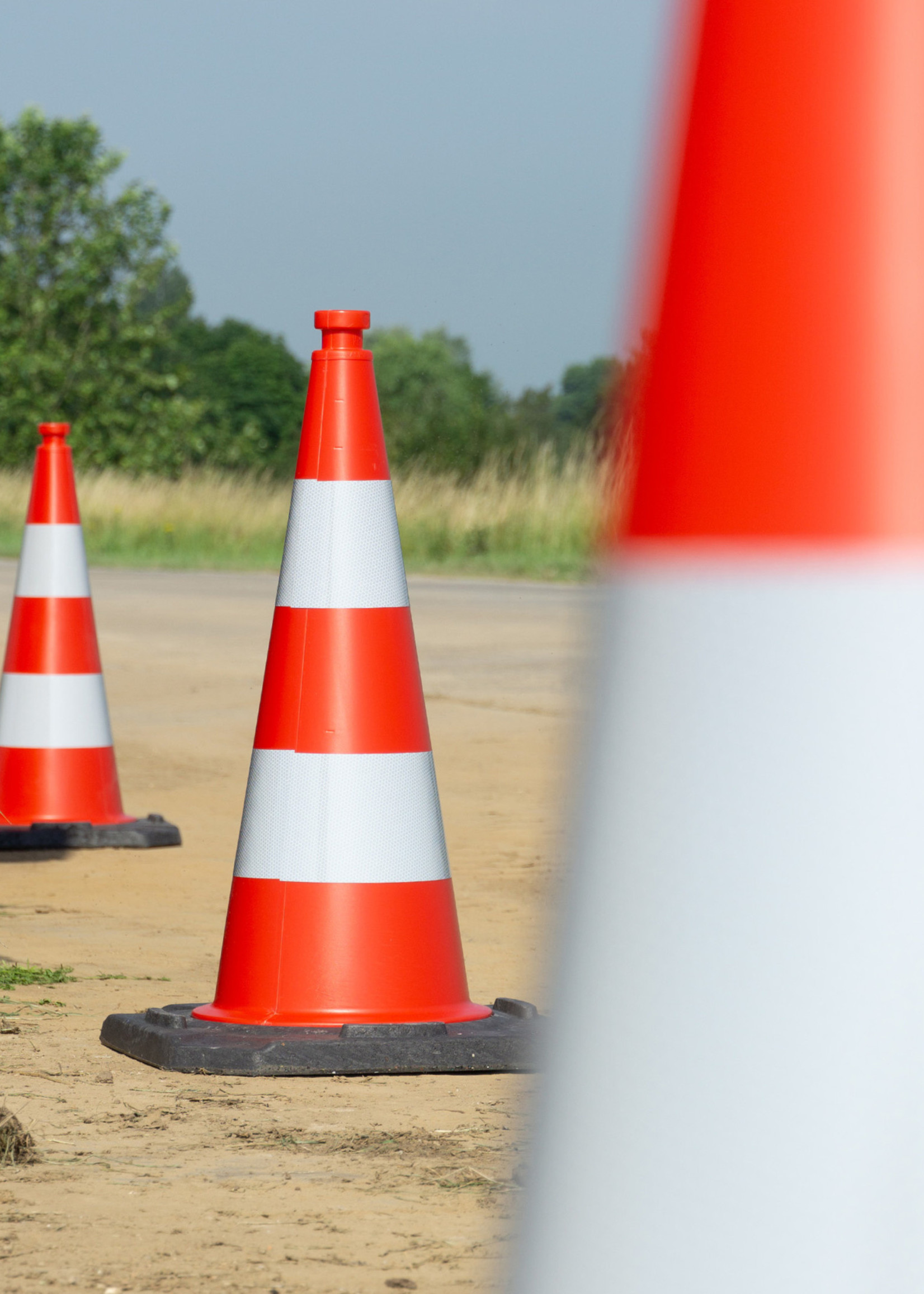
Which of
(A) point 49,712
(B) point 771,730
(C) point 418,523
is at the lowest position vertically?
(A) point 49,712

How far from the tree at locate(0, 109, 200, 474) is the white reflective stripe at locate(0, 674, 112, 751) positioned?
115 ft

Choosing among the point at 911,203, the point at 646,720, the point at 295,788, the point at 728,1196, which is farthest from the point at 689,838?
the point at 295,788

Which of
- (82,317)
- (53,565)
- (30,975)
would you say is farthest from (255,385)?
(30,975)

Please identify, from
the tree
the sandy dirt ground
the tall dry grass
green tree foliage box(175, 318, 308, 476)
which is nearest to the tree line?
the tree

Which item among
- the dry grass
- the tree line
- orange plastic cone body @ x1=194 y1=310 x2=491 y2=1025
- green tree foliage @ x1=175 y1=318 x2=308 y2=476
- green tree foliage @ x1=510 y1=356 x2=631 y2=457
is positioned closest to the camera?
the dry grass

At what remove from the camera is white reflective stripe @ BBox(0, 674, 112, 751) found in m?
5.75

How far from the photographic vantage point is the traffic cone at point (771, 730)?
0.85 metres

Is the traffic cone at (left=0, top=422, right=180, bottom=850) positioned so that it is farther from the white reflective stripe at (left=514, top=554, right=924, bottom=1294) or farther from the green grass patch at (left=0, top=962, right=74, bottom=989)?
the white reflective stripe at (left=514, top=554, right=924, bottom=1294)

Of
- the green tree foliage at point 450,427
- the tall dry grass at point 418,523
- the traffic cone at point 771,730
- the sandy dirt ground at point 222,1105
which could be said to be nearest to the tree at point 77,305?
the green tree foliage at point 450,427

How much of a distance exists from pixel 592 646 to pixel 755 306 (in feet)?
0.58

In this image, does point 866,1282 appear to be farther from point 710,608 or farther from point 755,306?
point 755,306

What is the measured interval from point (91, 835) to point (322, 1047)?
2.61 meters

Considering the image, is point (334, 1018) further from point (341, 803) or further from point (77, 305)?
point (77, 305)

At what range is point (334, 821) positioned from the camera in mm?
3395
